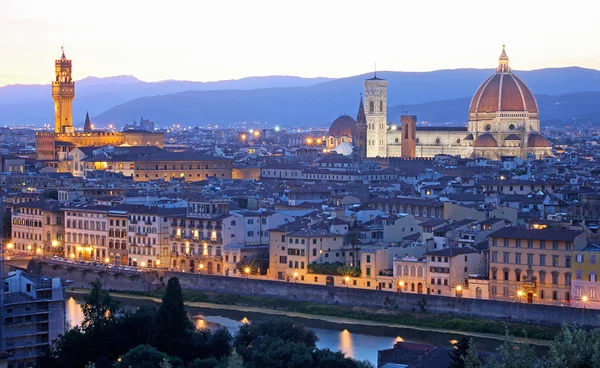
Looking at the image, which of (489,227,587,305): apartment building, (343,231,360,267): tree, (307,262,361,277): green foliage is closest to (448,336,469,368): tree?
(489,227,587,305): apartment building

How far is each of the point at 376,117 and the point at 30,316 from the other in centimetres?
7186

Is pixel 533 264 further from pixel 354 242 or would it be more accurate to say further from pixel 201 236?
pixel 201 236

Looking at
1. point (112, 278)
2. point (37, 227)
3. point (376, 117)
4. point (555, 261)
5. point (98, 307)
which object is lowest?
point (112, 278)

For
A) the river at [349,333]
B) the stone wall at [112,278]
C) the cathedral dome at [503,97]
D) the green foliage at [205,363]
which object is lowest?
the river at [349,333]

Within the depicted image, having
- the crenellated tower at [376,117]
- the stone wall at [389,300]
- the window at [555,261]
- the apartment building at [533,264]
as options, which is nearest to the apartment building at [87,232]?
the stone wall at [389,300]

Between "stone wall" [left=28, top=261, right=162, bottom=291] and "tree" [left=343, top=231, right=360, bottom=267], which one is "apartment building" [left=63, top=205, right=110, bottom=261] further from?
"tree" [left=343, top=231, right=360, bottom=267]

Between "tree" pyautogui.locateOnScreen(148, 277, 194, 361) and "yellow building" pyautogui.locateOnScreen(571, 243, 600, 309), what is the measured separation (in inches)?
416

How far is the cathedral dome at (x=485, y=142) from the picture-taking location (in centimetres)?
9156

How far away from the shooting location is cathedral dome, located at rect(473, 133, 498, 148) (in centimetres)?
9156

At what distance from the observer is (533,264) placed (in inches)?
1325

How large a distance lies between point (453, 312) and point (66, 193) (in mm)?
21252

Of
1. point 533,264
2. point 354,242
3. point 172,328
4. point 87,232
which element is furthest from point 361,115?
point 172,328

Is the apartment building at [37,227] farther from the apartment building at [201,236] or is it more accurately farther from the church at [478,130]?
the church at [478,130]

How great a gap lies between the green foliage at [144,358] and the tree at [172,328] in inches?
65.9
